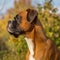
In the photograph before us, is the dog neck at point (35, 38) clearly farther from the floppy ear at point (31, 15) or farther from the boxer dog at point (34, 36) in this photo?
the floppy ear at point (31, 15)

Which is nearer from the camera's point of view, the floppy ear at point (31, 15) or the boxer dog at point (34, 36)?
the boxer dog at point (34, 36)

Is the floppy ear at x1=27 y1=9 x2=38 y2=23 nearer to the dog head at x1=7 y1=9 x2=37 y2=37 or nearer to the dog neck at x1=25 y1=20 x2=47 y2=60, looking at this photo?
the dog head at x1=7 y1=9 x2=37 y2=37

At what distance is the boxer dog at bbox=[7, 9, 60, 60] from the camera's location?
6828 millimetres

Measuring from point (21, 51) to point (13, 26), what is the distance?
3.87 metres

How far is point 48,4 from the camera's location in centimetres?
1100

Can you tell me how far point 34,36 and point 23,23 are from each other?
35 cm

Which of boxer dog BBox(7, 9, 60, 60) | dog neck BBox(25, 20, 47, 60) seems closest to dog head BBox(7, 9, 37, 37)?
boxer dog BBox(7, 9, 60, 60)

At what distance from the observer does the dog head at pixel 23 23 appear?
702 cm

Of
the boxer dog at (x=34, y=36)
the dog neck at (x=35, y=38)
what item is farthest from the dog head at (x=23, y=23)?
the dog neck at (x=35, y=38)

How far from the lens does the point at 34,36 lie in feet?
22.8

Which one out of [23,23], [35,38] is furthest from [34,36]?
[23,23]

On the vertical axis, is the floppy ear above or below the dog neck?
above

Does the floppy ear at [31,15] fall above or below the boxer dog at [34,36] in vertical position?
above

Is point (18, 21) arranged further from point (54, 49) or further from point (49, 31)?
point (49, 31)
